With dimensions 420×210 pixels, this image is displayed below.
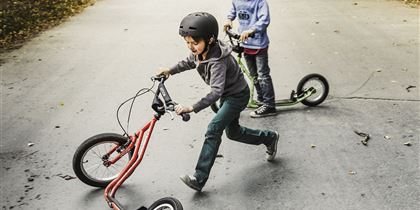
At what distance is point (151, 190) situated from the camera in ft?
13.9

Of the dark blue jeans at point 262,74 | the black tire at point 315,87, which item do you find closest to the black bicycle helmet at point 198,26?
the dark blue jeans at point 262,74

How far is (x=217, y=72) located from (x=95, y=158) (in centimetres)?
146

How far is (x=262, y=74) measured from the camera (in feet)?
17.8

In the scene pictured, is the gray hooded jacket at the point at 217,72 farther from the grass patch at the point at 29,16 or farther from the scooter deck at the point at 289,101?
the grass patch at the point at 29,16

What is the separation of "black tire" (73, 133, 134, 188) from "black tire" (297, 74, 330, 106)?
8.40 ft

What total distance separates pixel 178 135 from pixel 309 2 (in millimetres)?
8696

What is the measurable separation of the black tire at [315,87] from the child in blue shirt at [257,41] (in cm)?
48

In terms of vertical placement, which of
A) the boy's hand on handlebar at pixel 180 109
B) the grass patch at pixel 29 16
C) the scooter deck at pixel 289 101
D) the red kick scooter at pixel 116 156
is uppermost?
the boy's hand on handlebar at pixel 180 109

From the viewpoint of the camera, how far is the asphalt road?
4148mm

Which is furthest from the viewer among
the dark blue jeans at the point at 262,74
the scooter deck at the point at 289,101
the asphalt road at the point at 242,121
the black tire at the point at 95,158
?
the scooter deck at the point at 289,101

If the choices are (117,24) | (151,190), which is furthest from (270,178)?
(117,24)

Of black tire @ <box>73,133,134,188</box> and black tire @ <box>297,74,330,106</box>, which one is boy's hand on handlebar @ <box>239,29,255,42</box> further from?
black tire @ <box>73,133,134,188</box>

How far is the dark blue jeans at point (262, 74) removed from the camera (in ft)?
17.5

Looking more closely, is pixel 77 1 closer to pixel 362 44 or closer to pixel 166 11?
pixel 166 11
